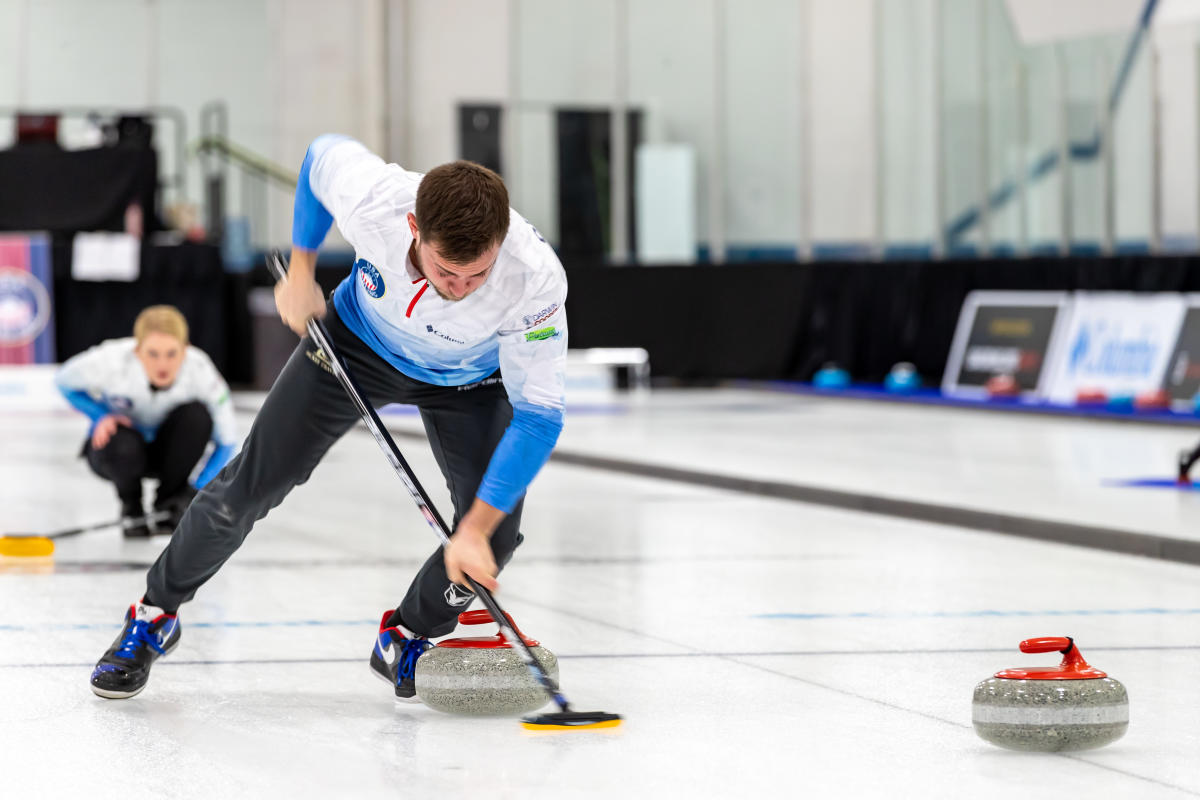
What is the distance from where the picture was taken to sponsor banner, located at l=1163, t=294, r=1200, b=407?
14242 millimetres

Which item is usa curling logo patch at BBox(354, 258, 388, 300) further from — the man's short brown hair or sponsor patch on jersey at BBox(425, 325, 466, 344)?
the man's short brown hair

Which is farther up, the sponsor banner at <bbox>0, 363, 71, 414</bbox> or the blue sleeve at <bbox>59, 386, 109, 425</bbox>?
the blue sleeve at <bbox>59, 386, 109, 425</bbox>

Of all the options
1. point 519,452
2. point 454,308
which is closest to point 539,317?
point 454,308

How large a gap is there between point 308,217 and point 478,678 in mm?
1208

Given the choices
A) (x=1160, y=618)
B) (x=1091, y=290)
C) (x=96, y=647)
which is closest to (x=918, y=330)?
(x=1091, y=290)

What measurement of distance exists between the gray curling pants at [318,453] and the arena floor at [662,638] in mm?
310

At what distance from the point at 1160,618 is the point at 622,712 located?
91.3 inches

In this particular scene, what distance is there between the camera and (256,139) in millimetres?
22922

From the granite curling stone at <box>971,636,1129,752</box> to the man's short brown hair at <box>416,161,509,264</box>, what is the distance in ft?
4.80

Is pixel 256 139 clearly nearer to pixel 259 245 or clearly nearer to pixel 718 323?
pixel 259 245

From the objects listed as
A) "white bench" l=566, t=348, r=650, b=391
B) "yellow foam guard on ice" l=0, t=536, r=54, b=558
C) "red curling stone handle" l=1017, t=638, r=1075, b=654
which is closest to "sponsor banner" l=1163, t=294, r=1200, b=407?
"white bench" l=566, t=348, r=650, b=391

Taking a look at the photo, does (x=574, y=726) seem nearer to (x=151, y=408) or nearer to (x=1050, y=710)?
(x=1050, y=710)

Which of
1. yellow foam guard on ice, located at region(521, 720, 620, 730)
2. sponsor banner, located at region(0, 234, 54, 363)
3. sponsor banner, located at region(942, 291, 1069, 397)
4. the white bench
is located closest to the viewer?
yellow foam guard on ice, located at region(521, 720, 620, 730)

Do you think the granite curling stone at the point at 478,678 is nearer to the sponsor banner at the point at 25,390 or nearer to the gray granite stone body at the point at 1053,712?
the gray granite stone body at the point at 1053,712
